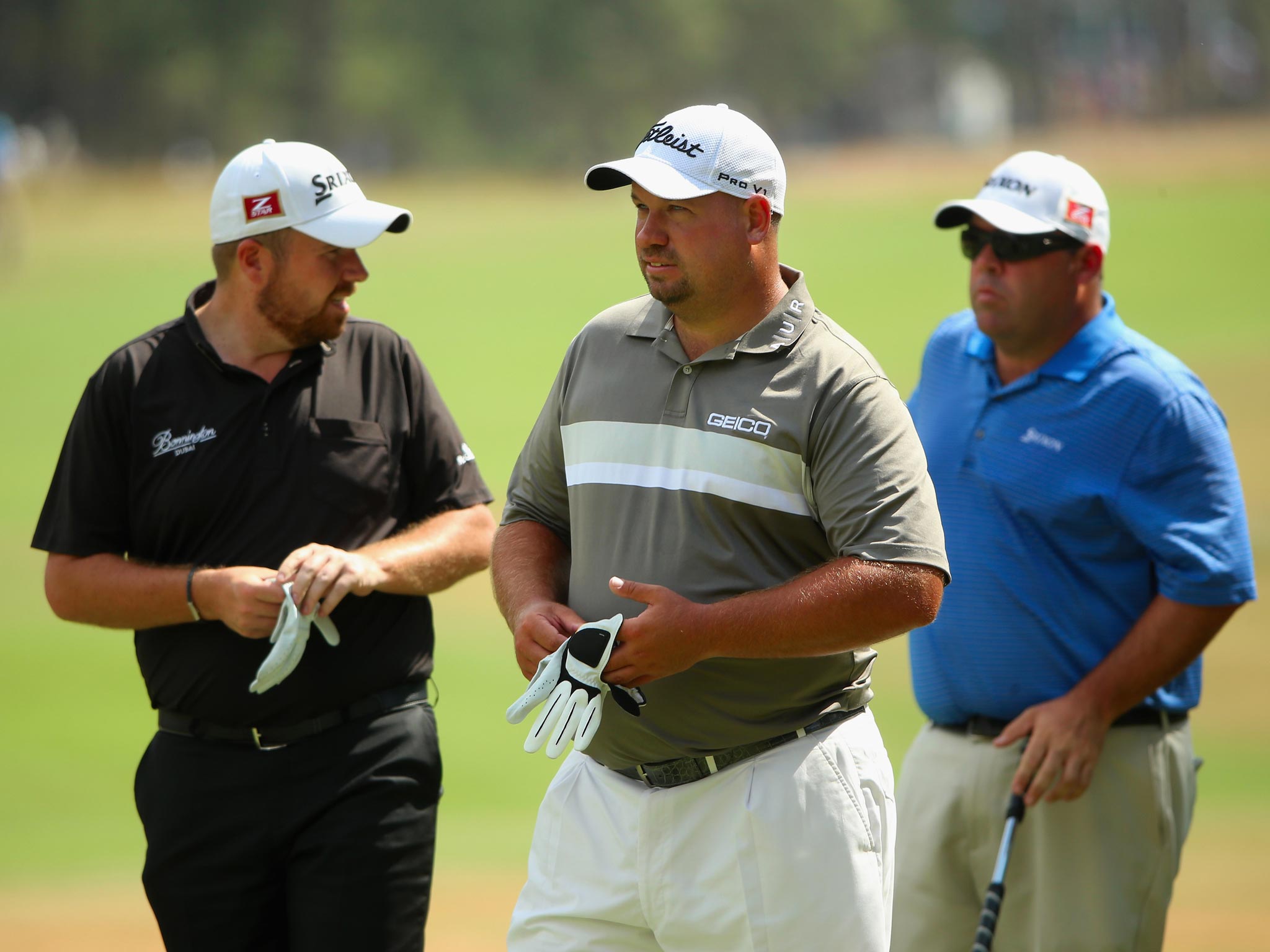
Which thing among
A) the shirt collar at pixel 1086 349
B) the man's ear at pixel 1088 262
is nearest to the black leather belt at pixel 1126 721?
the shirt collar at pixel 1086 349

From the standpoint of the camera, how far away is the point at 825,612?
256 centimetres

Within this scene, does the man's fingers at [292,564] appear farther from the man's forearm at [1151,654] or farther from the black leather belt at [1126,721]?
the man's forearm at [1151,654]

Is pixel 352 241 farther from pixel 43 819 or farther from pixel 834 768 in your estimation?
pixel 43 819

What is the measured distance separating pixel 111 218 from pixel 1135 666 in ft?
124

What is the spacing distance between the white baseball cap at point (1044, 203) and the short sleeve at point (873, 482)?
1.10 meters

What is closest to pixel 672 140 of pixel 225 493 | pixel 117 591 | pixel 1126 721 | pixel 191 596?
pixel 225 493

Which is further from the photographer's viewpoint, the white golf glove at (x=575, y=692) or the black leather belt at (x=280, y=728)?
the black leather belt at (x=280, y=728)

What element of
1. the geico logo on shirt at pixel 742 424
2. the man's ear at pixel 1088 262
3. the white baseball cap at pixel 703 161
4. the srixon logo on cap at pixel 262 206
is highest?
the srixon logo on cap at pixel 262 206

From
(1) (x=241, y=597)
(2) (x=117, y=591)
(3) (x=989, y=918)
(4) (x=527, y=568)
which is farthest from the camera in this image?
(3) (x=989, y=918)

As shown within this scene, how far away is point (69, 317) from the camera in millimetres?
27344

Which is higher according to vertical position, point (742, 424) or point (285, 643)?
point (742, 424)

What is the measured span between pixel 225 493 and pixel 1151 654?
2.09 metres

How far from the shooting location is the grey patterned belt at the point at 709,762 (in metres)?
2.78

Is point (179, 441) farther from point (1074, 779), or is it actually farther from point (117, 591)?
point (1074, 779)
